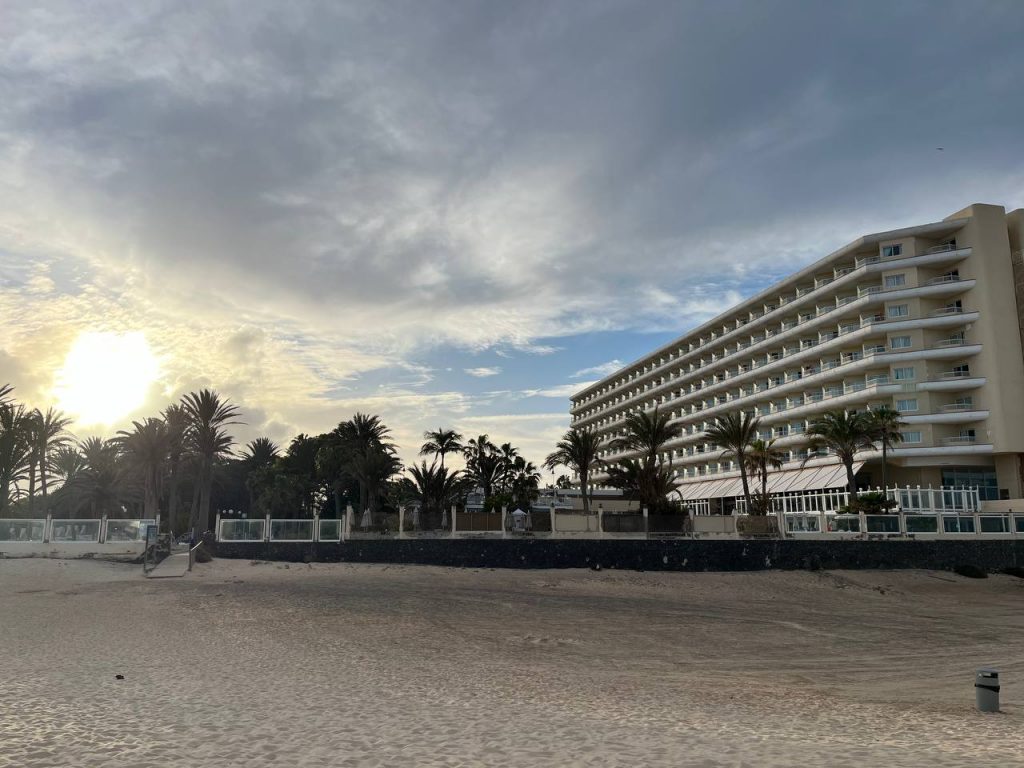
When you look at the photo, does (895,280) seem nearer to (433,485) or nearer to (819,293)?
(819,293)

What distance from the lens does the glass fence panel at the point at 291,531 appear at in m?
38.2

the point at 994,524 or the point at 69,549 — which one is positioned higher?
the point at 994,524

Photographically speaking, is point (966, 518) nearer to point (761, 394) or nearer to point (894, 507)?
point (894, 507)

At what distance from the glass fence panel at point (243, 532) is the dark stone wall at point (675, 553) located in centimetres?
207

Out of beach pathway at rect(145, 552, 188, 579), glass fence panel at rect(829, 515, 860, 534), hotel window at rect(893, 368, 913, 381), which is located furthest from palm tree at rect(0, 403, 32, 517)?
hotel window at rect(893, 368, 913, 381)

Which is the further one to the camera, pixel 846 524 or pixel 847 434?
pixel 847 434

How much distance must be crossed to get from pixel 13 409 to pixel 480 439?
1404 inches

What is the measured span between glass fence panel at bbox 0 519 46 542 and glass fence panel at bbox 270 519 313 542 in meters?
11.1

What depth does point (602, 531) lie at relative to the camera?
114 feet

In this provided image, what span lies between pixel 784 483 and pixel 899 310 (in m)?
16.9

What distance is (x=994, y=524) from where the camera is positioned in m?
37.8

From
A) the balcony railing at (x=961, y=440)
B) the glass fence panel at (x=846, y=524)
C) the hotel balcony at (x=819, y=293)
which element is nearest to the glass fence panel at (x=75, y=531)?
the glass fence panel at (x=846, y=524)

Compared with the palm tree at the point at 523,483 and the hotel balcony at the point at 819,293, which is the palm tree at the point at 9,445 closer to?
the palm tree at the point at 523,483

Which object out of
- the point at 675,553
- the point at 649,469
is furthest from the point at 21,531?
the point at 649,469
